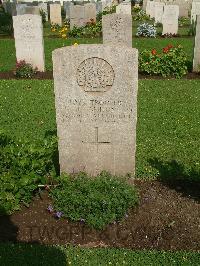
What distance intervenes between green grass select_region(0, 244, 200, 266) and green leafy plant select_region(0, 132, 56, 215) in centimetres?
58

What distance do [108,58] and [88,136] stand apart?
39.5 inches

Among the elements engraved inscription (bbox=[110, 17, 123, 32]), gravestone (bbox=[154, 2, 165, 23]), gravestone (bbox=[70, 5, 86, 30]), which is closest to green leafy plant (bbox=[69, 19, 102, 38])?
gravestone (bbox=[70, 5, 86, 30])

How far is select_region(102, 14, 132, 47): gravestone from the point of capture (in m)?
10.9

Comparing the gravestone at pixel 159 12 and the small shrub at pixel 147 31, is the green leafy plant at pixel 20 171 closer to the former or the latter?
the small shrub at pixel 147 31

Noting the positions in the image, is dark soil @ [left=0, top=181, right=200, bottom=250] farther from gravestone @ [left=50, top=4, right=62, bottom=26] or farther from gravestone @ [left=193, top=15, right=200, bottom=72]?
gravestone @ [left=50, top=4, right=62, bottom=26]

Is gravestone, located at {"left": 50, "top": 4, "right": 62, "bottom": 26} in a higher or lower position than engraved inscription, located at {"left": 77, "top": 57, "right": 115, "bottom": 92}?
higher

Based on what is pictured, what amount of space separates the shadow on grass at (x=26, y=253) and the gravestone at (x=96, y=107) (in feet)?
3.74

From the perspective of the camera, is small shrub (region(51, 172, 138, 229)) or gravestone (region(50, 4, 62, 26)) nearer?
small shrub (region(51, 172, 138, 229))

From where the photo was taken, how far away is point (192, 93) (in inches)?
394

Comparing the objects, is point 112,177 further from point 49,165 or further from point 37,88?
point 37,88

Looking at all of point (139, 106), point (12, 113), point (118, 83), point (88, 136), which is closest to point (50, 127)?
point (12, 113)

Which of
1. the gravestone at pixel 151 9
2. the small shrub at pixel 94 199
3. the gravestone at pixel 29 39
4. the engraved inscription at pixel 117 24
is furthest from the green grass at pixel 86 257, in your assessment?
the gravestone at pixel 151 9

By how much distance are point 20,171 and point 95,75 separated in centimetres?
143

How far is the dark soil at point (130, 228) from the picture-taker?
4340 mm
